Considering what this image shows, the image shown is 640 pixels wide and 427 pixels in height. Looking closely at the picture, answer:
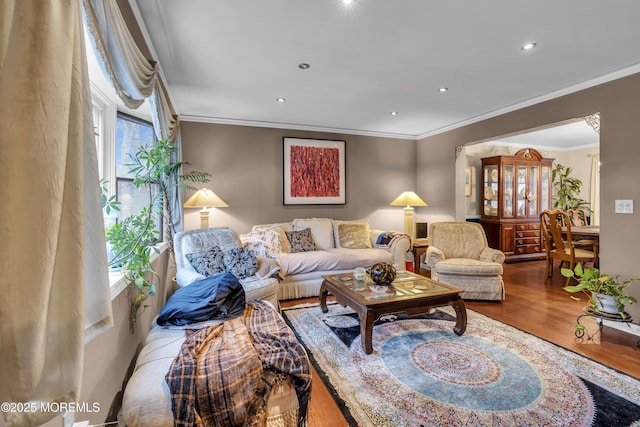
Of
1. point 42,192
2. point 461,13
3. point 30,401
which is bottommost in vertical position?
point 30,401

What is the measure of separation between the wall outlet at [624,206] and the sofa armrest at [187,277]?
4050 mm

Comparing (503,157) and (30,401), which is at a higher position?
(503,157)

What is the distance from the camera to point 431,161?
5.41 metres

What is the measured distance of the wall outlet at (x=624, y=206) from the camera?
279cm

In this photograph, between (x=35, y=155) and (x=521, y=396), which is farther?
(x=521, y=396)

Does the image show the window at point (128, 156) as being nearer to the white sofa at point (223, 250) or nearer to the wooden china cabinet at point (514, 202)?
the white sofa at point (223, 250)

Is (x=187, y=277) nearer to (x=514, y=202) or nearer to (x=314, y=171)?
(x=314, y=171)

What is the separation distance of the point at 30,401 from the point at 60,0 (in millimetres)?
948

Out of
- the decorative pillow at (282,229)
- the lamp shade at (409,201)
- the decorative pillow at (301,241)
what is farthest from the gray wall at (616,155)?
the decorative pillow at (282,229)

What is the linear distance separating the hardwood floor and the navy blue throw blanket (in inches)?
30.2

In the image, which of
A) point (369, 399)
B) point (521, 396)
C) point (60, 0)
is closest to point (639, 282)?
point (521, 396)

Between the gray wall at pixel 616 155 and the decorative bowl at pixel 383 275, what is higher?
the gray wall at pixel 616 155

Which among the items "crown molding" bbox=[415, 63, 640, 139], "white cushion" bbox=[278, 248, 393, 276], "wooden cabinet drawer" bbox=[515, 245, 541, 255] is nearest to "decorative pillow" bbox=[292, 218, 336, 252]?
"white cushion" bbox=[278, 248, 393, 276]

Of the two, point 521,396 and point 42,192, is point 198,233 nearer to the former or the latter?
point 42,192
